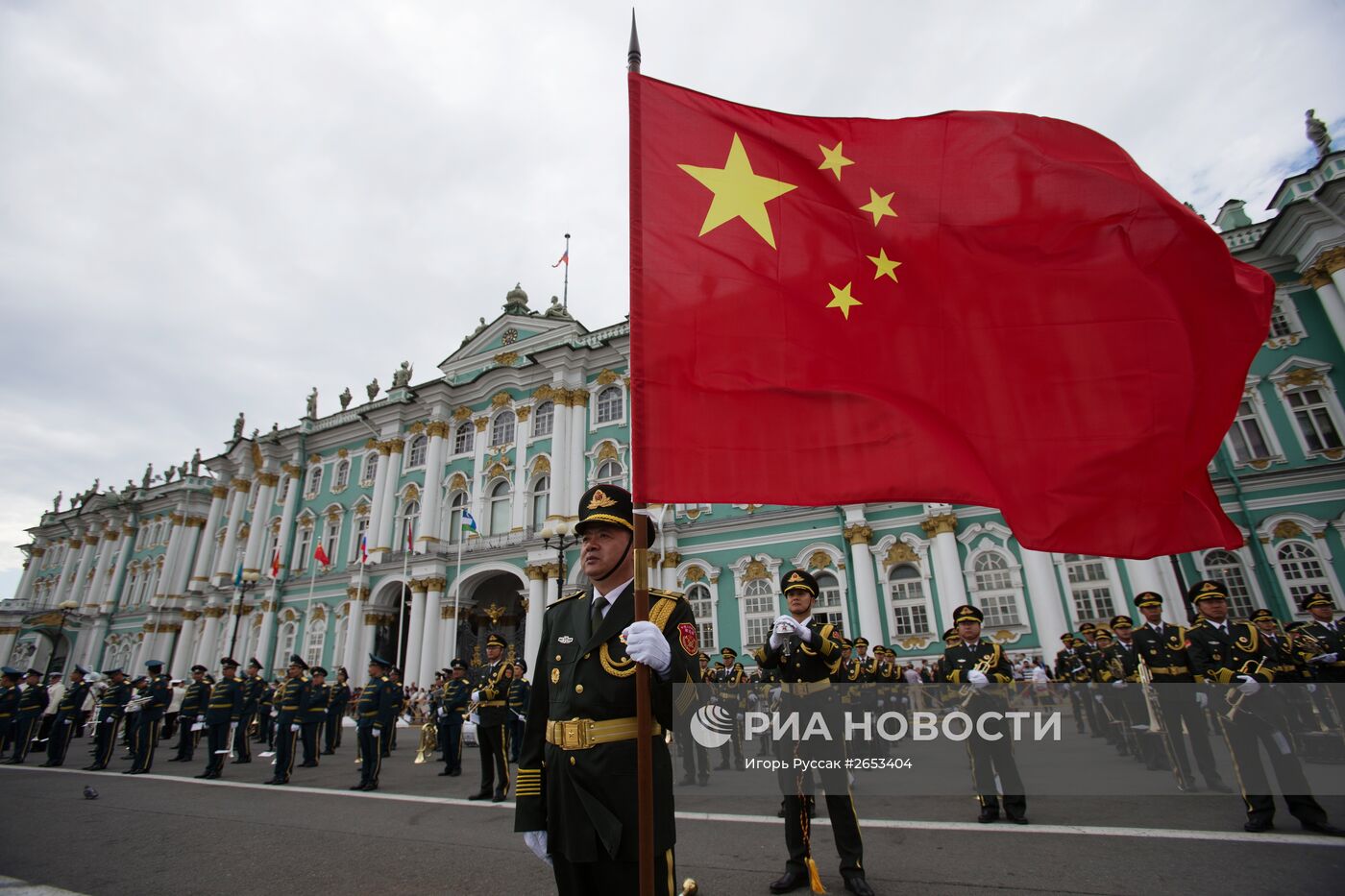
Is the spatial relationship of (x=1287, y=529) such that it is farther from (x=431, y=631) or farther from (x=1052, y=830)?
(x=431, y=631)

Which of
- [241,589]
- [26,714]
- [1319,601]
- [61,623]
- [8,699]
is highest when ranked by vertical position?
[61,623]

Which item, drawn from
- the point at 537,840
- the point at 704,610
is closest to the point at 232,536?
the point at 704,610

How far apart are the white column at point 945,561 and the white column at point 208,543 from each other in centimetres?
3921

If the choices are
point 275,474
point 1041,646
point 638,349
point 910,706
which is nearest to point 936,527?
point 1041,646

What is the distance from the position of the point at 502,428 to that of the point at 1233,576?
2586cm

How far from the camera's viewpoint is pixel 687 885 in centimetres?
372

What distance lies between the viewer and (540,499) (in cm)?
2603

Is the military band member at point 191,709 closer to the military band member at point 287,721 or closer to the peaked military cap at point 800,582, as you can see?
the military band member at point 287,721

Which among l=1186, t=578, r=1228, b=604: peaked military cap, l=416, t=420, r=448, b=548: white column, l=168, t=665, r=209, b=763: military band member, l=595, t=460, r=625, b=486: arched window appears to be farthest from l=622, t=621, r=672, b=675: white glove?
l=416, t=420, r=448, b=548: white column

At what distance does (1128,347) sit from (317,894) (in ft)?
22.2

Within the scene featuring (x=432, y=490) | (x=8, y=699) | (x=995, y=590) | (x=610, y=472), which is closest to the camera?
(x=8, y=699)

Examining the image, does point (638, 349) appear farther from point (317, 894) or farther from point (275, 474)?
point (275, 474)

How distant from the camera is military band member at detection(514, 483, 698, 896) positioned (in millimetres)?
2666

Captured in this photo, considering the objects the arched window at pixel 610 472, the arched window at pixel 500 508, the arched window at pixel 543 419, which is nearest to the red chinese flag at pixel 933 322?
the arched window at pixel 610 472
